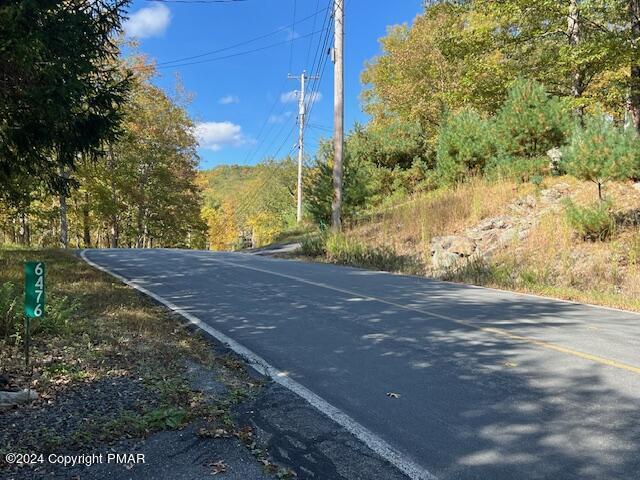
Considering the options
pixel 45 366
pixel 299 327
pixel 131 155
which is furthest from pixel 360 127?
pixel 45 366

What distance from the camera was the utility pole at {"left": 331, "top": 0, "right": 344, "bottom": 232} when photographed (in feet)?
61.9

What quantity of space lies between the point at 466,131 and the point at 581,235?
25.9ft

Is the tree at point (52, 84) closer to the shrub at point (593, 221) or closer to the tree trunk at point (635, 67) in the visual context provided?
the shrub at point (593, 221)

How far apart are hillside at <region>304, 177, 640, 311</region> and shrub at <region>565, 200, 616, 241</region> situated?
153 mm

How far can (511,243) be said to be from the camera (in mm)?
13398

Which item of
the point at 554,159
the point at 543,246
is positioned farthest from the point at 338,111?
the point at 543,246

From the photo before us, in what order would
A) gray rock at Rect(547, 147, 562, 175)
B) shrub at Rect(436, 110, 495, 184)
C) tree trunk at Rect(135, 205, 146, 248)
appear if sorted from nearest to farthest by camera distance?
gray rock at Rect(547, 147, 562, 175) < shrub at Rect(436, 110, 495, 184) < tree trunk at Rect(135, 205, 146, 248)

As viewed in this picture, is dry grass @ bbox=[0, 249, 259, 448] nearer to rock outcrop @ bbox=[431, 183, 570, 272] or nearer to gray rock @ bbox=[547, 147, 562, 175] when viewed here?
rock outcrop @ bbox=[431, 183, 570, 272]

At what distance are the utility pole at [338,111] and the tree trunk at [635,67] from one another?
960 cm

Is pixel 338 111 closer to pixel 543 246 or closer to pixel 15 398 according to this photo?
pixel 543 246

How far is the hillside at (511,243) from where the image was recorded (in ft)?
34.9

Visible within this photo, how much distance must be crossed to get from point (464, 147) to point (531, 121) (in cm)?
293

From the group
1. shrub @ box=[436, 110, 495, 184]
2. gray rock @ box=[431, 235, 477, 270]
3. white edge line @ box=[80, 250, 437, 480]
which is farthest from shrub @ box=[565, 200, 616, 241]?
white edge line @ box=[80, 250, 437, 480]

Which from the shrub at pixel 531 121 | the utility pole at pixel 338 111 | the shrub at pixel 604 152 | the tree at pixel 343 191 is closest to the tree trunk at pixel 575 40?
the shrub at pixel 531 121
